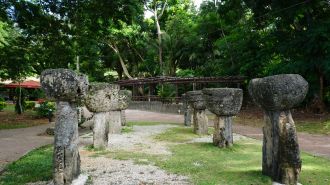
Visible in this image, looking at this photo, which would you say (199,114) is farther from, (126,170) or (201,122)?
(126,170)

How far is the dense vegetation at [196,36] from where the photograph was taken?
13555 millimetres

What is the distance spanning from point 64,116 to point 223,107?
4749 mm

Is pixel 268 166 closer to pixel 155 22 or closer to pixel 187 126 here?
pixel 187 126

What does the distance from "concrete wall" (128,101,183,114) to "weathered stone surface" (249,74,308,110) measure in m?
18.6

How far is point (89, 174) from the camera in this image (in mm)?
6988

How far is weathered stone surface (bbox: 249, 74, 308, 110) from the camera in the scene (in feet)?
19.6

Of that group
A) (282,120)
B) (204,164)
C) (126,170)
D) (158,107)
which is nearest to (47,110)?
(158,107)

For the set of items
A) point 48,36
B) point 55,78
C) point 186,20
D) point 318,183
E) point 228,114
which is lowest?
point 318,183

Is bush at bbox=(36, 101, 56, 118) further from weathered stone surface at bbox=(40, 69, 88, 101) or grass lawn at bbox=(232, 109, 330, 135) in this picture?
weathered stone surface at bbox=(40, 69, 88, 101)

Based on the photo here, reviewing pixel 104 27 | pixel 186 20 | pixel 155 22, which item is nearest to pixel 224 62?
pixel 186 20

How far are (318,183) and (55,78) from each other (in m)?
4.59

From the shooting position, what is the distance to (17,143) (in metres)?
11.7

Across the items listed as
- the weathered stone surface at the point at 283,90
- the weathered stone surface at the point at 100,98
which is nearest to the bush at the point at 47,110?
the weathered stone surface at the point at 100,98

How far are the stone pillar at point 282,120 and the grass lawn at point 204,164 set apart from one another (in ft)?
1.14
